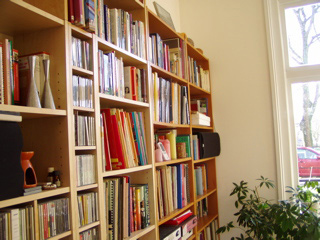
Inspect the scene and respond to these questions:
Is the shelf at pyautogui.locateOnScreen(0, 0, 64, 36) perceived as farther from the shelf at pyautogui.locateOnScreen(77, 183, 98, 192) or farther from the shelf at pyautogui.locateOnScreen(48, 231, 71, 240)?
the shelf at pyautogui.locateOnScreen(48, 231, 71, 240)

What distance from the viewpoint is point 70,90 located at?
1.29 m

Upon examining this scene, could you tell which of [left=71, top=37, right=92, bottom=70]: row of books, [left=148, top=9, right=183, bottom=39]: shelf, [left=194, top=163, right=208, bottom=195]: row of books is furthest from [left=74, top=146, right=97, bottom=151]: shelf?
[left=194, top=163, right=208, bottom=195]: row of books

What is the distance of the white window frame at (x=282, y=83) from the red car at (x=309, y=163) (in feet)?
0.22

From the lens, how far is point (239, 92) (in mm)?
3281

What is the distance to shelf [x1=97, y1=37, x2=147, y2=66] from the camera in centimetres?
158

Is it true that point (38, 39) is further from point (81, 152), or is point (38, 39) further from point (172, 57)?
point (172, 57)

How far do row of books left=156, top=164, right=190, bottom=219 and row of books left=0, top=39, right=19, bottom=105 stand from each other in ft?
3.85

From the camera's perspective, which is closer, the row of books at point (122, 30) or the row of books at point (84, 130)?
the row of books at point (84, 130)

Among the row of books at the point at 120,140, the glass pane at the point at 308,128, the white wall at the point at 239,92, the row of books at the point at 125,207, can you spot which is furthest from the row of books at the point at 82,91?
the glass pane at the point at 308,128

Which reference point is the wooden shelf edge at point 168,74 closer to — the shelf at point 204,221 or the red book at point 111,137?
the red book at point 111,137

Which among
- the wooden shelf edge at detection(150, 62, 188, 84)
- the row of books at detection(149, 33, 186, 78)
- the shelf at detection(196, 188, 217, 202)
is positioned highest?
the row of books at detection(149, 33, 186, 78)

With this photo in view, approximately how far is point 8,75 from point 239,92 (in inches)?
101

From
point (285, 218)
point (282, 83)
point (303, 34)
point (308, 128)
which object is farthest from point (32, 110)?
point (303, 34)

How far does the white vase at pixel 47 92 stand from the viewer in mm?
1217
